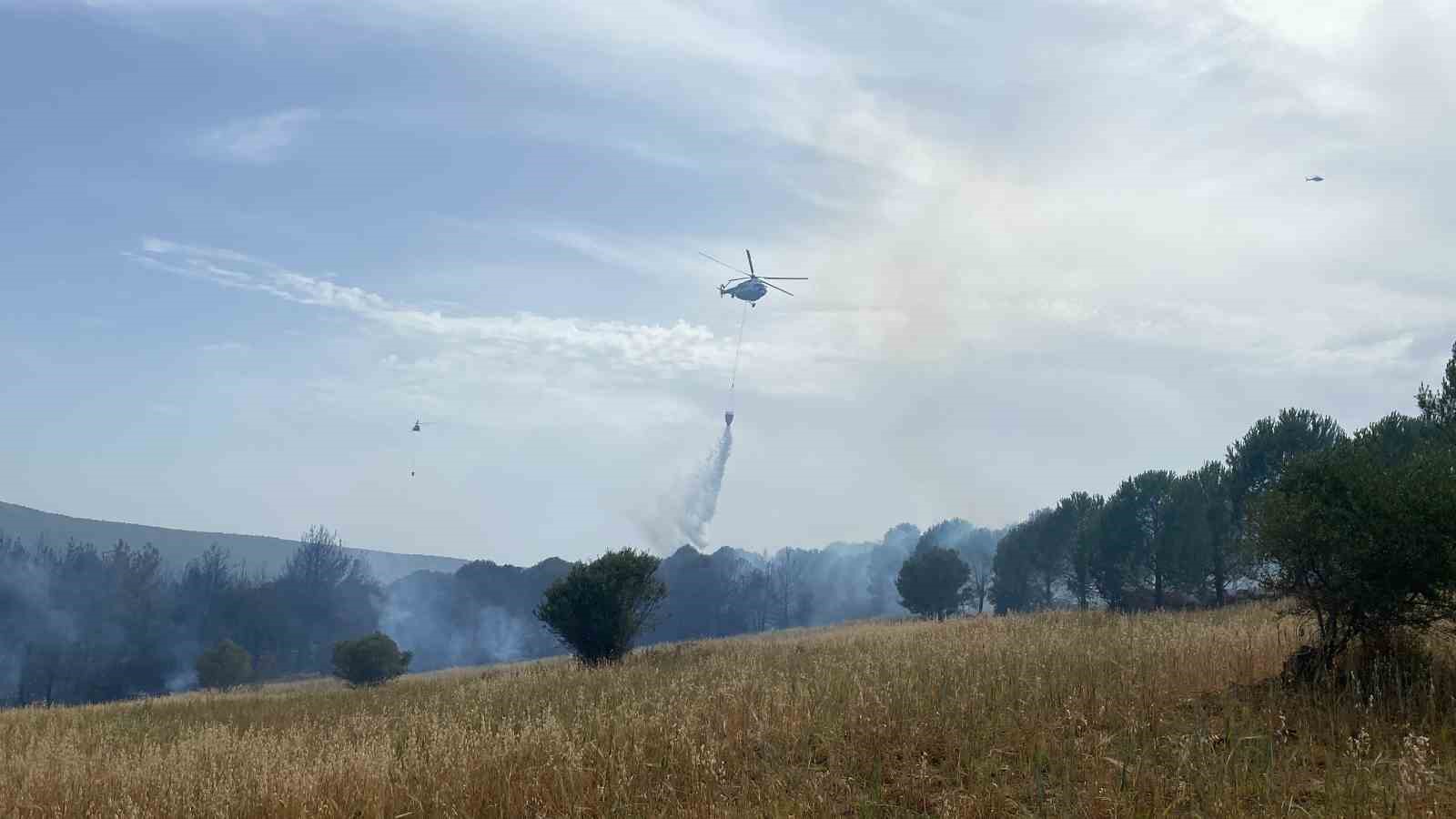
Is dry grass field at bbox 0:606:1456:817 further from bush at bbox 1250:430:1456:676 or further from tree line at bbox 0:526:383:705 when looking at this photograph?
tree line at bbox 0:526:383:705

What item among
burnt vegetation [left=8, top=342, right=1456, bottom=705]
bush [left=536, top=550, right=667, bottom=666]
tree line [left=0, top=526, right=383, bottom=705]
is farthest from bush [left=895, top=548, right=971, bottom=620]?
tree line [left=0, top=526, right=383, bottom=705]

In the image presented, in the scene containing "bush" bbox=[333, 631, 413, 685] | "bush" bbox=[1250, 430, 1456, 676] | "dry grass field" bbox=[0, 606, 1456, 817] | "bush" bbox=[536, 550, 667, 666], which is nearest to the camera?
"dry grass field" bbox=[0, 606, 1456, 817]

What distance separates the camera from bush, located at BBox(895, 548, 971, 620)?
2127 inches

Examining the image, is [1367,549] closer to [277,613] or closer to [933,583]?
[933,583]

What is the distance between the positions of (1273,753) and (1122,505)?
124ft

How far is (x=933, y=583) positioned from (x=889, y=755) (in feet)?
156

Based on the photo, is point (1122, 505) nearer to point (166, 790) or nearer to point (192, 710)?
point (192, 710)

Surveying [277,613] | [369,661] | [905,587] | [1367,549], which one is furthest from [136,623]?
[1367,549]

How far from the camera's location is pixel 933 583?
177ft

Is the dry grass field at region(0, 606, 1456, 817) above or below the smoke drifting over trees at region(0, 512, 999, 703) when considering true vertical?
above

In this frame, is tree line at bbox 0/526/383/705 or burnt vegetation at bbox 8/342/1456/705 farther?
tree line at bbox 0/526/383/705

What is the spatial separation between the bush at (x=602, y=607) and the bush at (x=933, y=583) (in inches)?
1206

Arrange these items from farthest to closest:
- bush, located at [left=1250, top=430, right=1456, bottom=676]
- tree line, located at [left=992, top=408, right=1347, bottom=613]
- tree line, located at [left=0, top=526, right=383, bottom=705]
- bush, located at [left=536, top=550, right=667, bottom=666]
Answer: tree line, located at [left=0, top=526, right=383, bottom=705] → tree line, located at [left=992, top=408, right=1347, bottom=613] → bush, located at [left=536, top=550, right=667, bottom=666] → bush, located at [left=1250, top=430, right=1456, bottom=676]

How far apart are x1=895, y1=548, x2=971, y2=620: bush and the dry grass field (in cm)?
4252
